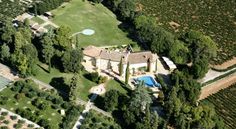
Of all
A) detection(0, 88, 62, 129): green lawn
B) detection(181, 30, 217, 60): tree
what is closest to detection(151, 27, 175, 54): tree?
detection(181, 30, 217, 60): tree

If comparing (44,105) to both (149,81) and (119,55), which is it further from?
(149,81)

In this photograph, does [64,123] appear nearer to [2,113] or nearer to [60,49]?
[2,113]

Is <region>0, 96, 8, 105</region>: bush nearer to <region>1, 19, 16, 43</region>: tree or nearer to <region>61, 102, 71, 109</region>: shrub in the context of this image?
<region>61, 102, 71, 109</region>: shrub

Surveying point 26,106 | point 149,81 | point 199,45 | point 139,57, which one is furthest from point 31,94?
point 199,45

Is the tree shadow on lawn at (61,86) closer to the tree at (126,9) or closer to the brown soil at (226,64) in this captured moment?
the tree at (126,9)

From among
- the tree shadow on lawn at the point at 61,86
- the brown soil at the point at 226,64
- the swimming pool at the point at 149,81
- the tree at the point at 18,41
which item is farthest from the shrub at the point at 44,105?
the brown soil at the point at 226,64

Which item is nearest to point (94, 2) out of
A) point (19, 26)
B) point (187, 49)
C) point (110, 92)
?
→ point (19, 26)

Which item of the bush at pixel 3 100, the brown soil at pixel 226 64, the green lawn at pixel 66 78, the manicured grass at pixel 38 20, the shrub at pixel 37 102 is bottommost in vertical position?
the bush at pixel 3 100
